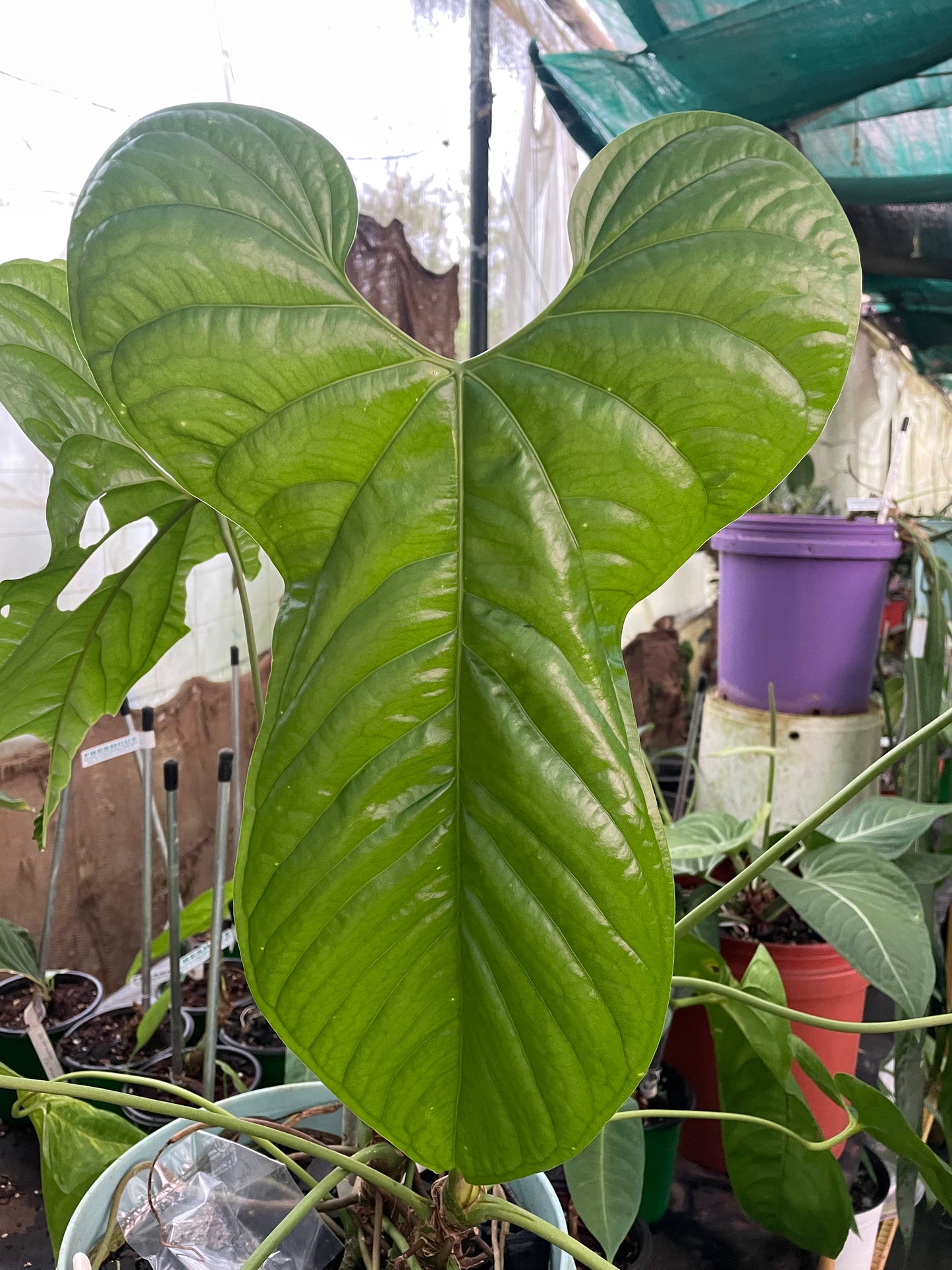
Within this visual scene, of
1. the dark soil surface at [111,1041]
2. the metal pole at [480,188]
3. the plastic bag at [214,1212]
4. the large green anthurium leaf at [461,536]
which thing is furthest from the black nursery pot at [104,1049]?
the metal pole at [480,188]

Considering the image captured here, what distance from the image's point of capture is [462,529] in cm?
42

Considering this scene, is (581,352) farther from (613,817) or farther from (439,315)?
(439,315)

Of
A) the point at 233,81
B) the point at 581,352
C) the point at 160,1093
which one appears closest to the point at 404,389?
the point at 581,352

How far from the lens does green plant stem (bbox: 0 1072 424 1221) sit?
1.76 feet

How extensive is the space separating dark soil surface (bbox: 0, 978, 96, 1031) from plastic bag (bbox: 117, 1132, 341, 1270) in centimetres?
70

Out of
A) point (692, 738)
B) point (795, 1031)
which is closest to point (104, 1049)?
point (795, 1031)

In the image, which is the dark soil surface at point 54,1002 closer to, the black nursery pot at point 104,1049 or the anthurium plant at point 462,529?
the black nursery pot at point 104,1049

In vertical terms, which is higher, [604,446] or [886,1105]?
[604,446]

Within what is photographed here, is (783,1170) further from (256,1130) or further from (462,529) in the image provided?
(462,529)

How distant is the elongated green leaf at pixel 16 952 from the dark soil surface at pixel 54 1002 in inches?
3.5

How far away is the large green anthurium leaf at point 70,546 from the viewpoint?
0.71 metres

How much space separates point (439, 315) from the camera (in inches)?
74.7

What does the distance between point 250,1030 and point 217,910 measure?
0.55 metres

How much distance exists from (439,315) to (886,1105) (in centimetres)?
161
